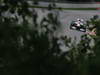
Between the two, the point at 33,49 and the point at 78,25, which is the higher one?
the point at 33,49

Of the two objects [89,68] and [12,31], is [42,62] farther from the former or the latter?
[89,68]

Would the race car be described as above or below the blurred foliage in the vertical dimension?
below

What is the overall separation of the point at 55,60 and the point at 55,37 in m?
0.20

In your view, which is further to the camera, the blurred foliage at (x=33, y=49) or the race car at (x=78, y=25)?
the race car at (x=78, y=25)

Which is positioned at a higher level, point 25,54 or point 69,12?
point 25,54

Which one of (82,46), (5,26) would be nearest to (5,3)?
(5,26)

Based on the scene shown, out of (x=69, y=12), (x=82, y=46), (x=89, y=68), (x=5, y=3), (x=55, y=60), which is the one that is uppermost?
(x=5, y=3)

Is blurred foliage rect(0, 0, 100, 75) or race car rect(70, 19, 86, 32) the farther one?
race car rect(70, 19, 86, 32)

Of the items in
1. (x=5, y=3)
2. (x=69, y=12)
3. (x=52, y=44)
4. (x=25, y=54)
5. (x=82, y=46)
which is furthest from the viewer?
(x=69, y=12)

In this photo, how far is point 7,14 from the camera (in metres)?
2.94

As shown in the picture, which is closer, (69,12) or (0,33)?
(0,33)

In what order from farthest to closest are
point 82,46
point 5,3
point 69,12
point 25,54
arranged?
1. point 69,12
2. point 82,46
3. point 5,3
4. point 25,54

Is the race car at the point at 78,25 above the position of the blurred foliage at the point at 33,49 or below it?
below

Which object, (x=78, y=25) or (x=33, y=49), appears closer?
(x=33, y=49)
